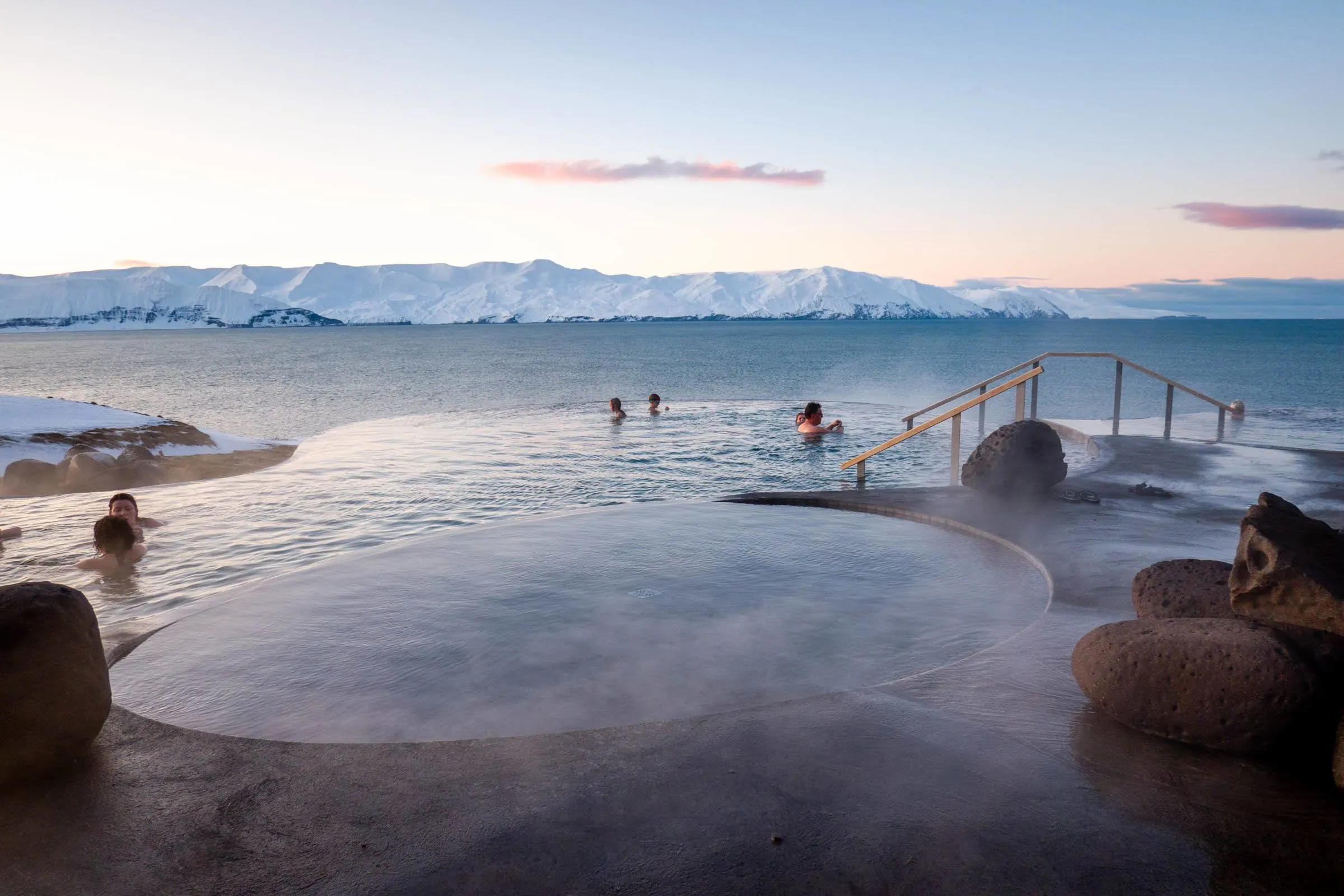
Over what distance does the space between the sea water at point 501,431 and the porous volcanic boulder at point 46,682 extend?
151 inches

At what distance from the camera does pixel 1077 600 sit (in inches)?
245

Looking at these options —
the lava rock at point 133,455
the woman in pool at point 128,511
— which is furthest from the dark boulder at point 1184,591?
the lava rock at point 133,455

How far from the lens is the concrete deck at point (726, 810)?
9.86 feet

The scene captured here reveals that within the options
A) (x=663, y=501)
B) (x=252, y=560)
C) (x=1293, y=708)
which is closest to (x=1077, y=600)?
(x=1293, y=708)

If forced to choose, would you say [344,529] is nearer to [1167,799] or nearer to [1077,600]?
[1077,600]

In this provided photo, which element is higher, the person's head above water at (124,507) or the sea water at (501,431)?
the person's head above water at (124,507)

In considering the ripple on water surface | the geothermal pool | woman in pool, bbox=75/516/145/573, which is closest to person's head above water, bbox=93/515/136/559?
woman in pool, bbox=75/516/145/573

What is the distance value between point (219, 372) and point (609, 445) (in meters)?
63.7

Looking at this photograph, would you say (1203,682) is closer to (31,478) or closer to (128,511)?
(128,511)

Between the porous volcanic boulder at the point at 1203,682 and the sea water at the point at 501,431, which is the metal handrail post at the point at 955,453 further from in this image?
the porous volcanic boulder at the point at 1203,682

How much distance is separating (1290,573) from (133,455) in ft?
65.7

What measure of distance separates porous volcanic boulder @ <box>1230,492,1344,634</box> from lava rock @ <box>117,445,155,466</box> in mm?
18266

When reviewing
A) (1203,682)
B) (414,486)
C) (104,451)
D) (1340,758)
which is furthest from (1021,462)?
(104,451)

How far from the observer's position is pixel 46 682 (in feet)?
13.3
